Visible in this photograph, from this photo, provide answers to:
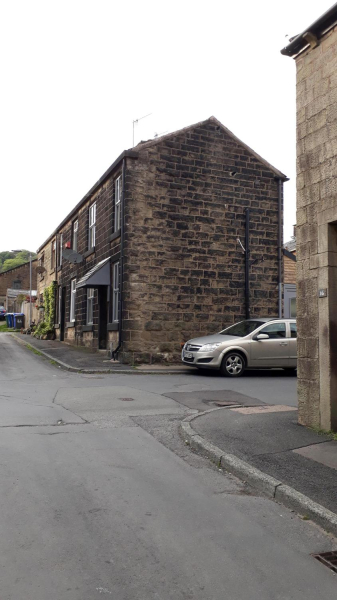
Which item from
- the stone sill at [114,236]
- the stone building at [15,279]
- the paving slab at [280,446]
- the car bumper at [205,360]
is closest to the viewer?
the paving slab at [280,446]

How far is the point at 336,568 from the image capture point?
3543 millimetres

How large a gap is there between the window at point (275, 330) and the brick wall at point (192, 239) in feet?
10.9

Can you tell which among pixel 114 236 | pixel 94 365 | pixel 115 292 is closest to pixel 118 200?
pixel 114 236

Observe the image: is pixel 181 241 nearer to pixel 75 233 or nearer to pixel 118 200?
pixel 118 200

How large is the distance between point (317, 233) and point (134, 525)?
4773 millimetres

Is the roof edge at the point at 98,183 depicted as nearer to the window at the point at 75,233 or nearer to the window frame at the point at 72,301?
the window at the point at 75,233

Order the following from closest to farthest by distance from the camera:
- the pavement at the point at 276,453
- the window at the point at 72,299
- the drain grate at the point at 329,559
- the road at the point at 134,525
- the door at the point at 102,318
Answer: the road at the point at 134,525, the drain grate at the point at 329,559, the pavement at the point at 276,453, the door at the point at 102,318, the window at the point at 72,299

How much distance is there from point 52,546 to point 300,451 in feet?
11.1

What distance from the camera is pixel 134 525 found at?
4.09m

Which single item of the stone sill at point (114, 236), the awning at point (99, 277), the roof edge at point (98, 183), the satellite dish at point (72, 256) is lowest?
the awning at point (99, 277)

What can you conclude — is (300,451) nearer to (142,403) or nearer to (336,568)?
(336,568)

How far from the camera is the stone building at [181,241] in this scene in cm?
1702

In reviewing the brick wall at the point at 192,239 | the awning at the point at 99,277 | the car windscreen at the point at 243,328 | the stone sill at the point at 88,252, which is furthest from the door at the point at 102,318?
the car windscreen at the point at 243,328

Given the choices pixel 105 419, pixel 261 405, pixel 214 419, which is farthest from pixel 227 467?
pixel 261 405
